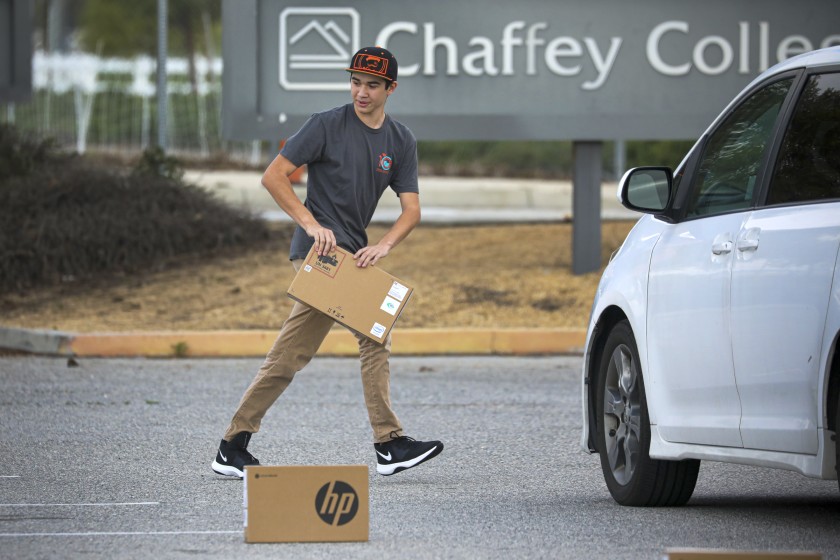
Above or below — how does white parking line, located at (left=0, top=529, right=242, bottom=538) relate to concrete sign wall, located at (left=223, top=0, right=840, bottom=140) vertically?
below

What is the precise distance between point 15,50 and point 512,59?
6459 millimetres

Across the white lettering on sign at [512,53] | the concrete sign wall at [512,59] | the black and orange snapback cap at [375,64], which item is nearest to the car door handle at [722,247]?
the black and orange snapback cap at [375,64]

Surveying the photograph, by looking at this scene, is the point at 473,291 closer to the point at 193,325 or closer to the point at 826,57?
the point at 193,325

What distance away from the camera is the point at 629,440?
645cm

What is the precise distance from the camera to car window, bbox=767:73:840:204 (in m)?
5.45

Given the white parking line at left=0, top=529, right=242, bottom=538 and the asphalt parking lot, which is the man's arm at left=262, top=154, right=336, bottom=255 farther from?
the white parking line at left=0, top=529, right=242, bottom=538

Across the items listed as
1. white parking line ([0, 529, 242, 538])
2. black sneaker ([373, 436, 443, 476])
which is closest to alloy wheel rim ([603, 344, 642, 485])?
black sneaker ([373, 436, 443, 476])

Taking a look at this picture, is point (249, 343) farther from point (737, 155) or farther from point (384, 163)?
point (737, 155)

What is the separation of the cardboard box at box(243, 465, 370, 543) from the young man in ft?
4.76

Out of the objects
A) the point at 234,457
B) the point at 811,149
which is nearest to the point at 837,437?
the point at 811,149

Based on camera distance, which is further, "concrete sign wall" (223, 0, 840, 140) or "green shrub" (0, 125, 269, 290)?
"concrete sign wall" (223, 0, 840, 140)

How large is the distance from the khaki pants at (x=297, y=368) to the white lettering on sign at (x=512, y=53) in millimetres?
8143

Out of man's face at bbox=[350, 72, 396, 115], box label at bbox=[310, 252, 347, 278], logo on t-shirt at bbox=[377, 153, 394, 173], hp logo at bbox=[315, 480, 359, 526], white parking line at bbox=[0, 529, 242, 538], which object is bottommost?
white parking line at bbox=[0, 529, 242, 538]

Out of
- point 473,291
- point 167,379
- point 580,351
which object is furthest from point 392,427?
point 473,291
